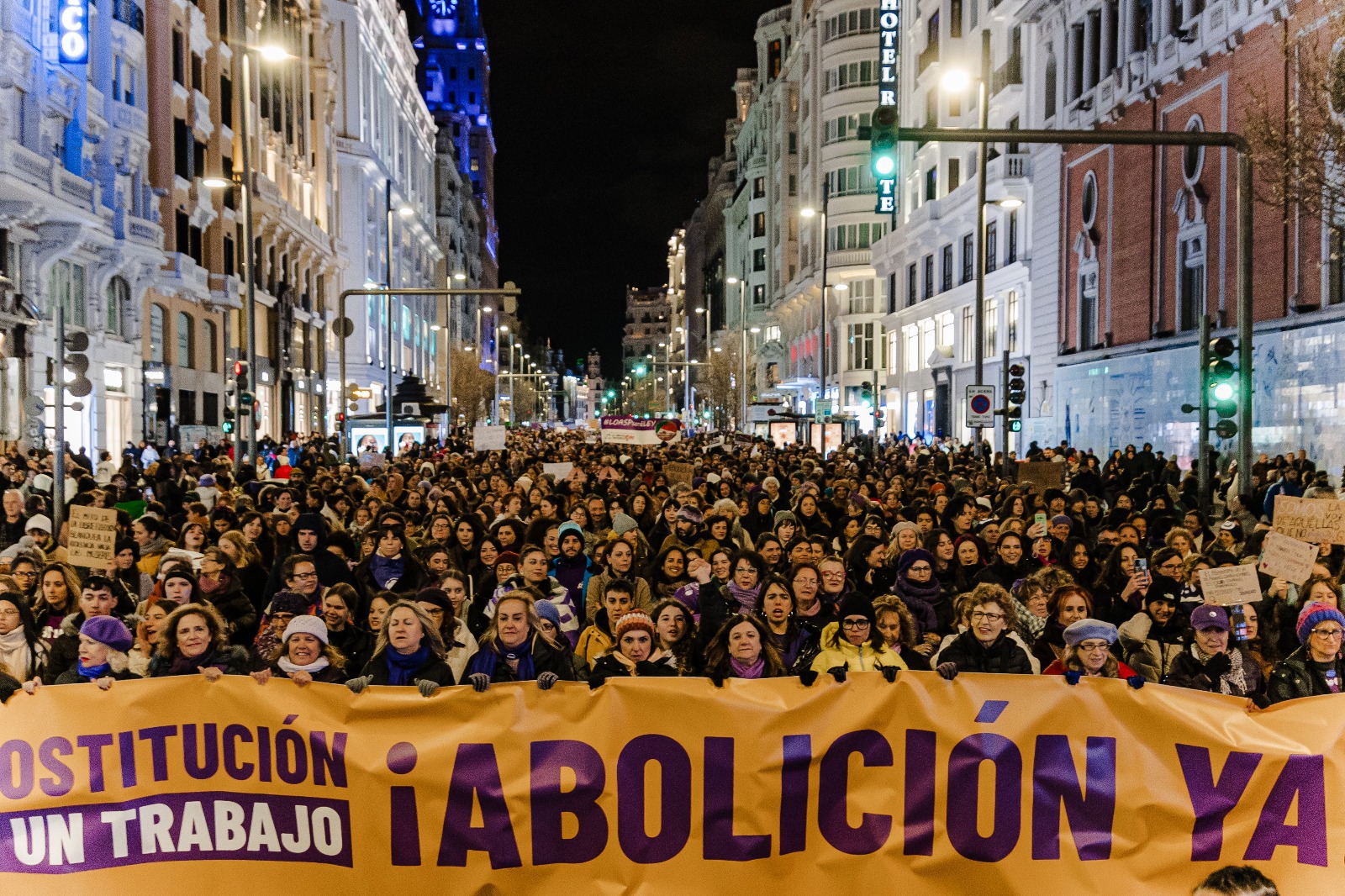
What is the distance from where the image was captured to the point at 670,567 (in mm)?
9992

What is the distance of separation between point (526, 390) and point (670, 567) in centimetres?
15433

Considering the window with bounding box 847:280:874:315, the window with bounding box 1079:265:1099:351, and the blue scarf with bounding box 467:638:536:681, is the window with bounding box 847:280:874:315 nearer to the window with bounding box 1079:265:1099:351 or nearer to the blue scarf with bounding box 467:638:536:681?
the window with bounding box 1079:265:1099:351

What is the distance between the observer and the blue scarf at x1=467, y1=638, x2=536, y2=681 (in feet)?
22.4

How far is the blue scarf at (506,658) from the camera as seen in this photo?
6836mm

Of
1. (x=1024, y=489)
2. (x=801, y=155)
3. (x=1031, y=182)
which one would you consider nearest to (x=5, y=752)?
(x=1024, y=489)

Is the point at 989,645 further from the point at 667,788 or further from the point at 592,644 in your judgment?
the point at 592,644

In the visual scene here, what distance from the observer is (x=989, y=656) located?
693cm

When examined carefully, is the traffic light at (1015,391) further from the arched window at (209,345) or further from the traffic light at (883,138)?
the arched window at (209,345)

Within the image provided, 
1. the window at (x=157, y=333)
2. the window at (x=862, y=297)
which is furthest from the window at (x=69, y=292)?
the window at (x=862, y=297)

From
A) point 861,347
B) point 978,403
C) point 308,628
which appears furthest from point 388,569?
point 861,347

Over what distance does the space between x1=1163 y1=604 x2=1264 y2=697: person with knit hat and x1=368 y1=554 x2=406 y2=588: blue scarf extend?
571cm

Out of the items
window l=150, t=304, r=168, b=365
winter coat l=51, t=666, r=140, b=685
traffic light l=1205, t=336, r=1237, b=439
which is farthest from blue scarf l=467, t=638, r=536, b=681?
window l=150, t=304, r=168, b=365

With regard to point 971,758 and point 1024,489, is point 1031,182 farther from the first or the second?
point 971,758

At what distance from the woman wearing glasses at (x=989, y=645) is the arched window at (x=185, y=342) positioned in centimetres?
4240
